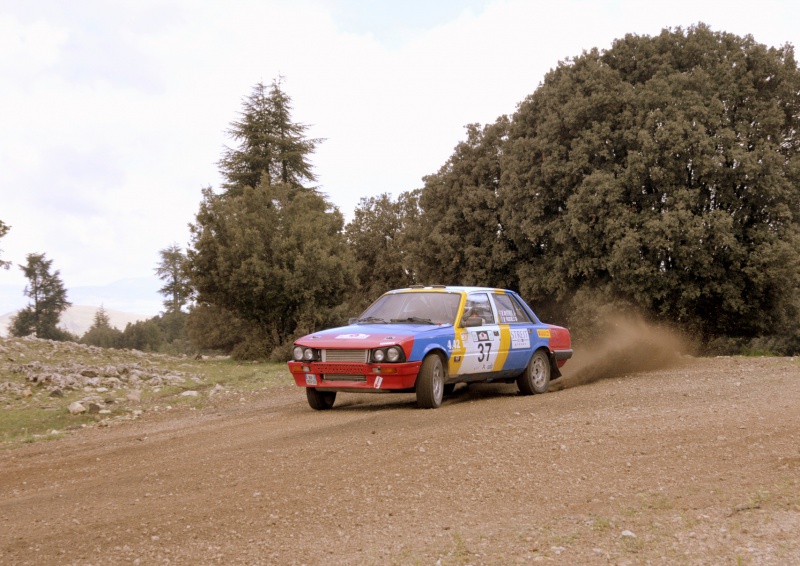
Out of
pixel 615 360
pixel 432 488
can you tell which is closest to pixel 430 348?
pixel 432 488

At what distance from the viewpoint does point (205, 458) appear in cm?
688

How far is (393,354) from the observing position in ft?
29.9

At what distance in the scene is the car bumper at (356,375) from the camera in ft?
A: 29.9

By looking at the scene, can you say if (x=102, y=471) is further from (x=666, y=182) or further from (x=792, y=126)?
(x=792, y=126)

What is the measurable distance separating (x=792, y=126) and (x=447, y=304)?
21.6 meters

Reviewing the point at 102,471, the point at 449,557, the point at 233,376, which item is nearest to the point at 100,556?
the point at 449,557

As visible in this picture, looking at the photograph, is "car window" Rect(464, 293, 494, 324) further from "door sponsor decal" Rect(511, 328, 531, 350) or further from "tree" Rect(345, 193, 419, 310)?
"tree" Rect(345, 193, 419, 310)

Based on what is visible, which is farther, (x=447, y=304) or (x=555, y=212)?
(x=555, y=212)

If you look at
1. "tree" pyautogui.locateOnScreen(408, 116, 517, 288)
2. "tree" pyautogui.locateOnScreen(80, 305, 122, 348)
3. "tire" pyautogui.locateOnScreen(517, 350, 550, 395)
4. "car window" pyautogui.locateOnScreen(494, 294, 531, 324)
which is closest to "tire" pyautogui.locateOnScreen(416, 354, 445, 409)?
"car window" pyautogui.locateOnScreen(494, 294, 531, 324)

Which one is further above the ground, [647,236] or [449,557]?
[647,236]

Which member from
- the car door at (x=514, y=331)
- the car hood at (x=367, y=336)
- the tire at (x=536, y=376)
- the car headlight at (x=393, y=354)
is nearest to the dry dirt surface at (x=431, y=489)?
the car headlight at (x=393, y=354)

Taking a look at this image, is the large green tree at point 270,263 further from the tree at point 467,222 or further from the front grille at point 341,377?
the front grille at point 341,377

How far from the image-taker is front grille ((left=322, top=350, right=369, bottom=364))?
9.26m

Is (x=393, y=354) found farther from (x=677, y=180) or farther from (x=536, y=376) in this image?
(x=677, y=180)
